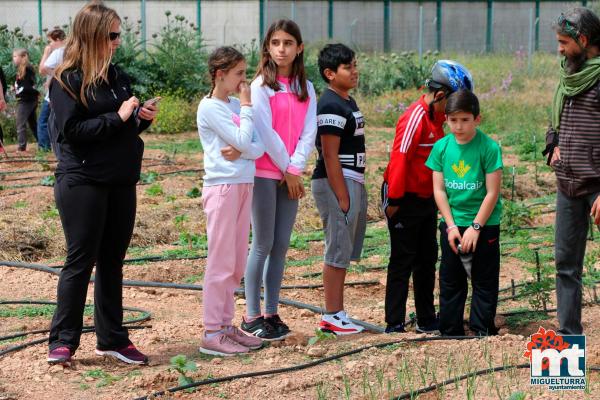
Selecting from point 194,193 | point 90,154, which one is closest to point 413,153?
point 90,154

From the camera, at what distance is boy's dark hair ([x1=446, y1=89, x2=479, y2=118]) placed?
18.5 feet

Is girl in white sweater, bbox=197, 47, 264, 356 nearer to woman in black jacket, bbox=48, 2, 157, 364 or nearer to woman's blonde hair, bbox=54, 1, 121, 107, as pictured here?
woman in black jacket, bbox=48, 2, 157, 364

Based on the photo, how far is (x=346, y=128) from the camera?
19.3ft

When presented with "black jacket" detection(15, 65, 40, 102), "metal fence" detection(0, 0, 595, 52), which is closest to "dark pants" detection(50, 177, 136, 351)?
"black jacket" detection(15, 65, 40, 102)

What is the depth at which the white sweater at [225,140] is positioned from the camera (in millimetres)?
5422

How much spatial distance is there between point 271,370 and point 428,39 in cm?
2674

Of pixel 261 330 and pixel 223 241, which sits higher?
pixel 223 241

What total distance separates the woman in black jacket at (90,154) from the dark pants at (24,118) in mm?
8971

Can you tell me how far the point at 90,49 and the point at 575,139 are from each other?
2.51 m

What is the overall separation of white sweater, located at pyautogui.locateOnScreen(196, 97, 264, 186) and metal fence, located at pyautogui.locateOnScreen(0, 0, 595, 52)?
17900 mm

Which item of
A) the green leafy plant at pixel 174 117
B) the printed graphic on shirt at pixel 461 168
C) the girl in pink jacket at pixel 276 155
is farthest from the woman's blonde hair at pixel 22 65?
the printed graphic on shirt at pixel 461 168

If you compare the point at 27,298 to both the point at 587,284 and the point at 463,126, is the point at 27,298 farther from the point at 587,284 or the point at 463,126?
the point at 587,284

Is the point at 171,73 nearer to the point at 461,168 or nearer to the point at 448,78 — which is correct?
the point at 448,78

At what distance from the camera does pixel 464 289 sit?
5840 millimetres
